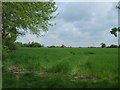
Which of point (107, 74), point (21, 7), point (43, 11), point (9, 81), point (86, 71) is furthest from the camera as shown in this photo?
point (43, 11)

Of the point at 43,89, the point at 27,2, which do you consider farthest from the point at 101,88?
the point at 27,2

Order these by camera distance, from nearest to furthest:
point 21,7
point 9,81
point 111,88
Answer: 1. point 111,88
2. point 9,81
3. point 21,7

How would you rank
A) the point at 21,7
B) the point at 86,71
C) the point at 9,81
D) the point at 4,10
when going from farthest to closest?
1. the point at 4,10
2. the point at 21,7
3. the point at 86,71
4. the point at 9,81

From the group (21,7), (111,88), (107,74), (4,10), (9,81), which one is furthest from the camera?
(4,10)

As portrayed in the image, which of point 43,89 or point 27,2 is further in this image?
point 27,2

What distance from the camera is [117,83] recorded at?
22.8 ft

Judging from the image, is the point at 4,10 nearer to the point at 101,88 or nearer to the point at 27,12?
the point at 27,12

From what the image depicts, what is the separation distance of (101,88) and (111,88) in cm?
36

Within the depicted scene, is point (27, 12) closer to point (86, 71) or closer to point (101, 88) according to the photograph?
point (86, 71)

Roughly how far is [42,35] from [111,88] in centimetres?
1257

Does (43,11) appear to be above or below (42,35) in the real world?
above

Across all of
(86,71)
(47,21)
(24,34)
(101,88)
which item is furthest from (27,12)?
(101,88)

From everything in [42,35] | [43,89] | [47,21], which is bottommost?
[43,89]

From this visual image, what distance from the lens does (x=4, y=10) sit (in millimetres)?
13914
